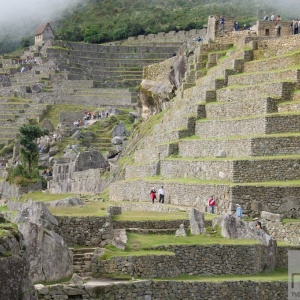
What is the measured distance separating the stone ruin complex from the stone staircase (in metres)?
0.03

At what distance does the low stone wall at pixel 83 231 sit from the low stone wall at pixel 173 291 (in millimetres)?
2522

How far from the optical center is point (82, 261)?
2445cm

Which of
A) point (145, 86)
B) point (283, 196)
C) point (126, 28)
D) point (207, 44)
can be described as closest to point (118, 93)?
point (126, 28)

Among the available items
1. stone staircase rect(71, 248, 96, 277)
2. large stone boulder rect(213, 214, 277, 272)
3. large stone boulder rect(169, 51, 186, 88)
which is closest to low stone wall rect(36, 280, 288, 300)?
stone staircase rect(71, 248, 96, 277)

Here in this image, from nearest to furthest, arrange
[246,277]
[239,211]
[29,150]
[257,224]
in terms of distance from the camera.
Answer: [246,277], [257,224], [239,211], [29,150]

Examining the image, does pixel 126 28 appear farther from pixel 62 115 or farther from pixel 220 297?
pixel 220 297

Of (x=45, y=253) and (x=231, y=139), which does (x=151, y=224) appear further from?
(x=231, y=139)

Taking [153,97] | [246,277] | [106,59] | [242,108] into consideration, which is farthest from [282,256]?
[106,59]

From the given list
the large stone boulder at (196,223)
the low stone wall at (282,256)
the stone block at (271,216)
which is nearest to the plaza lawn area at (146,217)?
the large stone boulder at (196,223)

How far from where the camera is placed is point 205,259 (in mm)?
26047

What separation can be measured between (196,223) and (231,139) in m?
9.55

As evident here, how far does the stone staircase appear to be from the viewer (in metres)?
24.0

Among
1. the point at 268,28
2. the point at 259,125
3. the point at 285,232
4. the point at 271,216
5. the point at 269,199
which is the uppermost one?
the point at 268,28

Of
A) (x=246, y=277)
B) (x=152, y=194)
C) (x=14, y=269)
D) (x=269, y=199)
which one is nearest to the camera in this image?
(x=14, y=269)
